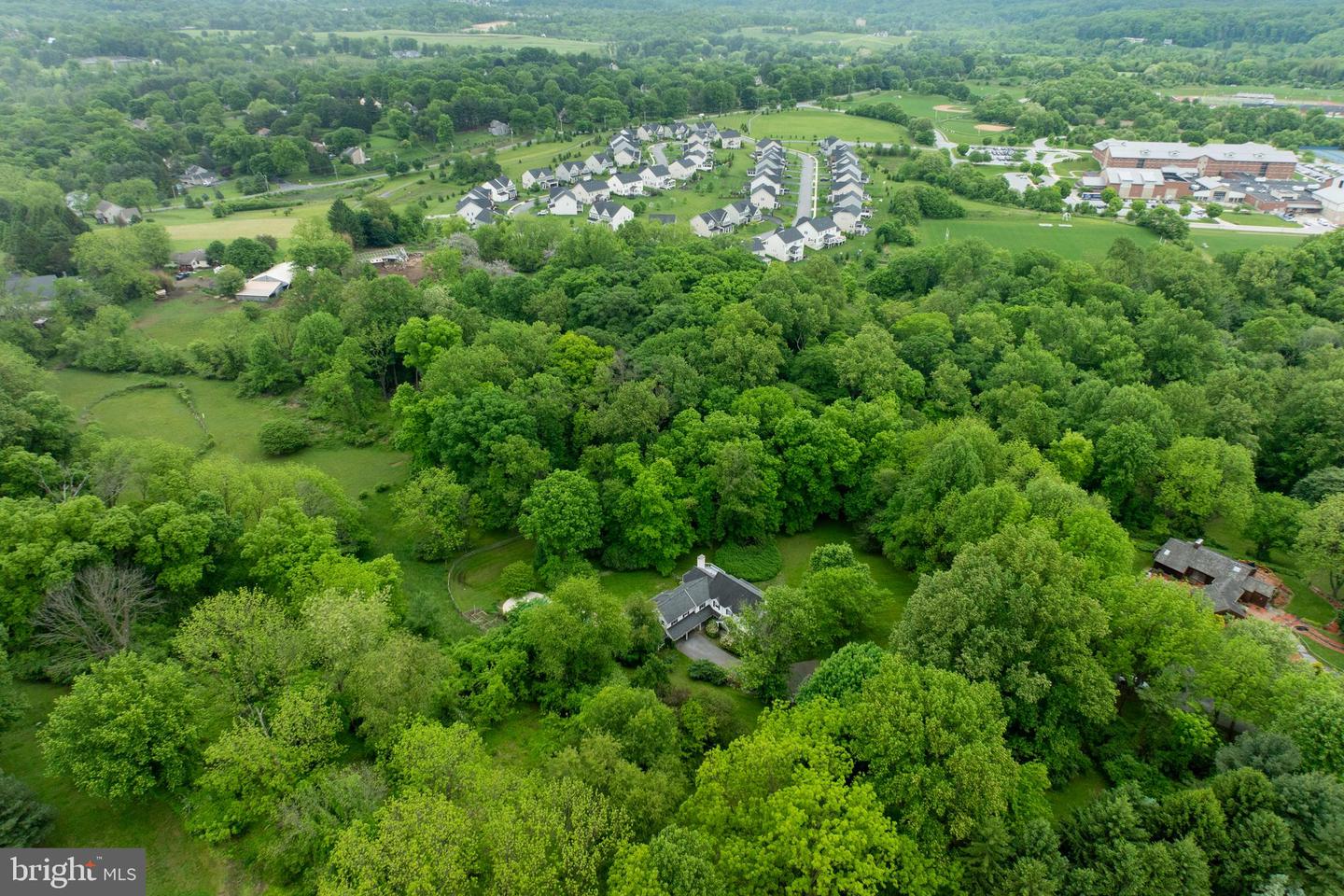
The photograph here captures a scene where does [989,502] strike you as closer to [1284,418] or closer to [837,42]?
[1284,418]

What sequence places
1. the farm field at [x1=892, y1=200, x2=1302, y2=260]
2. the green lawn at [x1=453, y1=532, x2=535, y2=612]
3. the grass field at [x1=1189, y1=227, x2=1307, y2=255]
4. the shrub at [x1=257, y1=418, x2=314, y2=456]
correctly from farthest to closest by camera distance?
the farm field at [x1=892, y1=200, x2=1302, y2=260], the grass field at [x1=1189, y1=227, x2=1307, y2=255], the shrub at [x1=257, y1=418, x2=314, y2=456], the green lawn at [x1=453, y1=532, x2=535, y2=612]

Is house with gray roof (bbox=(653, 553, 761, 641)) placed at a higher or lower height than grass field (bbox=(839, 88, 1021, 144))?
lower

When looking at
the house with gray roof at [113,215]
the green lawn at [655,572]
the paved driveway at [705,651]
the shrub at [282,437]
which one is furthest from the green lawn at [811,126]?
the paved driveway at [705,651]

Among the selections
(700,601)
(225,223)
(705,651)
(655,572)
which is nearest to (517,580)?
(655,572)

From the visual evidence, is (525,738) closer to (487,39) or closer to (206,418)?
(206,418)

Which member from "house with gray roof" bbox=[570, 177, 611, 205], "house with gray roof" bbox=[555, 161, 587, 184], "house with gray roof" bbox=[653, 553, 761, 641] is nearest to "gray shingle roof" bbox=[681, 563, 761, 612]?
"house with gray roof" bbox=[653, 553, 761, 641]

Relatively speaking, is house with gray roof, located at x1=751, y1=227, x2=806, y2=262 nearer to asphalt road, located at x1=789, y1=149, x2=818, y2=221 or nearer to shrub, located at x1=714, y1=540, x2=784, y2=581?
asphalt road, located at x1=789, y1=149, x2=818, y2=221

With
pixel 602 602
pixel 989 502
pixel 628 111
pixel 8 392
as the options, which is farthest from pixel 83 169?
pixel 989 502
